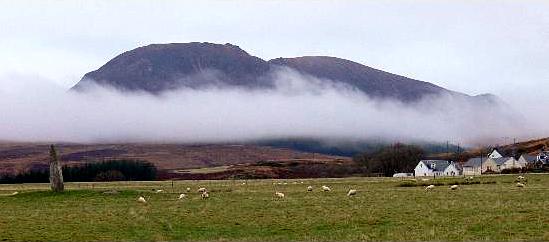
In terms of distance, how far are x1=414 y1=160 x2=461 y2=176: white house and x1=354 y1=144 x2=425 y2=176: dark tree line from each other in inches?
85.5

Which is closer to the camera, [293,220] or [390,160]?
[293,220]

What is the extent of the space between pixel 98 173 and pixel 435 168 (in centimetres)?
8146

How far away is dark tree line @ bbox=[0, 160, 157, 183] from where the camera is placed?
156375 millimetres

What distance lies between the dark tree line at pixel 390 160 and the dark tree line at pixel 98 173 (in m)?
54.8

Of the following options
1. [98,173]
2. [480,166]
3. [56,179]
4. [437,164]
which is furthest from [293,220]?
[480,166]

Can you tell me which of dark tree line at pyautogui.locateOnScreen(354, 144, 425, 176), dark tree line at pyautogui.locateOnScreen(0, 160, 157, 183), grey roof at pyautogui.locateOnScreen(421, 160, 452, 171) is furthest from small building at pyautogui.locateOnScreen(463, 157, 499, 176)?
dark tree line at pyautogui.locateOnScreen(0, 160, 157, 183)

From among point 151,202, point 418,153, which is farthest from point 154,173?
point 151,202

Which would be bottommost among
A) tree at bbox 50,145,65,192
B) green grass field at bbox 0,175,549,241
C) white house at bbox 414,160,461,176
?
white house at bbox 414,160,461,176

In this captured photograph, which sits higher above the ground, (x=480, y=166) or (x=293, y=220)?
(x=293, y=220)

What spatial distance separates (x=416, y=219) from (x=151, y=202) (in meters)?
22.4

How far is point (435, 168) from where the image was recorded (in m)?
173

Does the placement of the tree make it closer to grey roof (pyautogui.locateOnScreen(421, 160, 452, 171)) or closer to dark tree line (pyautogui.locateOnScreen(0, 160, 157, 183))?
dark tree line (pyautogui.locateOnScreen(0, 160, 157, 183))

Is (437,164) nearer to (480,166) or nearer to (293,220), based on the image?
(480,166)

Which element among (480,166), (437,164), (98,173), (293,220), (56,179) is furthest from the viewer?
(480,166)
